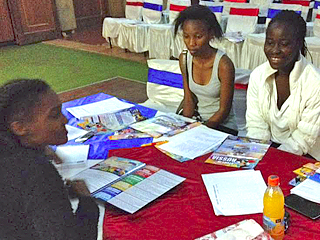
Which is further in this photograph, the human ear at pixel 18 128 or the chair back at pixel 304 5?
the chair back at pixel 304 5

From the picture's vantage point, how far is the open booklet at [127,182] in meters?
1.24

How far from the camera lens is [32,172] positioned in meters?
0.89

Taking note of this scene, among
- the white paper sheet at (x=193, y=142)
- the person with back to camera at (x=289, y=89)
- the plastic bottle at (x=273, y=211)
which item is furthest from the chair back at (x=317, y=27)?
the plastic bottle at (x=273, y=211)

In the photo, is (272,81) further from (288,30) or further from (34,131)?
(34,131)

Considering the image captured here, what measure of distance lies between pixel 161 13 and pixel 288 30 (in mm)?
4548

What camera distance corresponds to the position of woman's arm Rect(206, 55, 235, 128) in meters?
2.13

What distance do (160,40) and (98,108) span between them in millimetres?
3609

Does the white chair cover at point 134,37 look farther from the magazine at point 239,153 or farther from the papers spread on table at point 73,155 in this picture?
the magazine at point 239,153

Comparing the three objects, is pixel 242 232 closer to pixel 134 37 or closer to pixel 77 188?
pixel 77 188

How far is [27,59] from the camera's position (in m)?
6.36

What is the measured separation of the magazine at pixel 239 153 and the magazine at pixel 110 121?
57cm

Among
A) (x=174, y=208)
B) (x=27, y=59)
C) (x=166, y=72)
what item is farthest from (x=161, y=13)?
(x=174, y=208)

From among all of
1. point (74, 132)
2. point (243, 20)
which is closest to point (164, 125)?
point (74, 132)

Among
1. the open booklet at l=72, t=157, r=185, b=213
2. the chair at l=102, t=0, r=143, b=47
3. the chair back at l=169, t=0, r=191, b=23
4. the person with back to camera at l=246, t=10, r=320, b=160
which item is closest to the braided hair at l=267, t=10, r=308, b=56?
the person with back to camera at l=246, t=10, r=320, b=160
